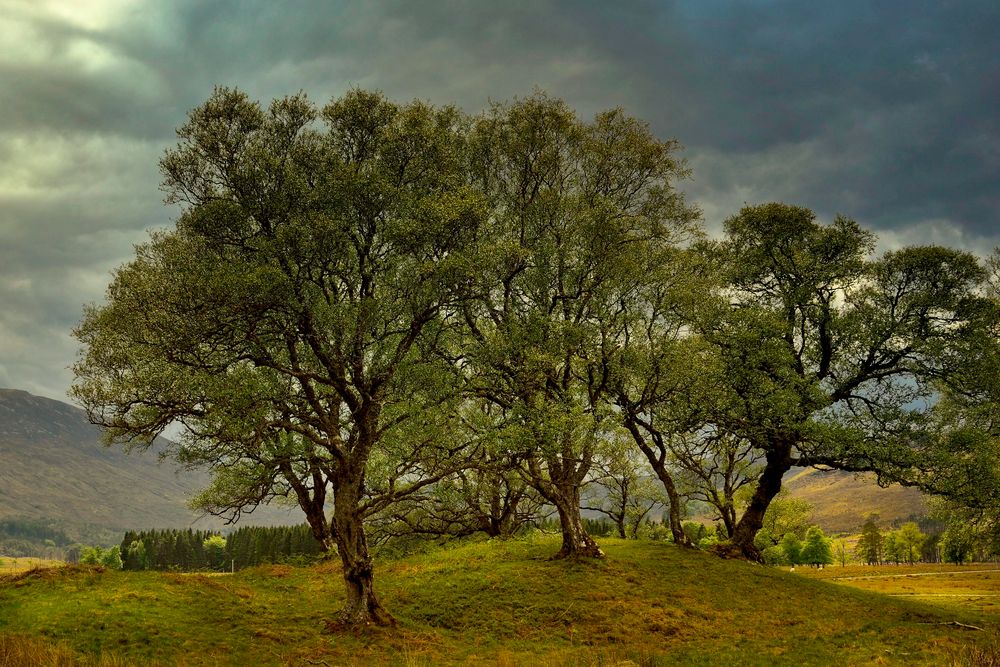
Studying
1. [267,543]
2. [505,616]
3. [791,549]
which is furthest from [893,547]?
[505,616]

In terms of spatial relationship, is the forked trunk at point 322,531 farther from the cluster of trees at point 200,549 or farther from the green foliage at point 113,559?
the green foliage at point 113,559

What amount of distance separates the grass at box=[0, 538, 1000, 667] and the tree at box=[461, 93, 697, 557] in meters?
5.25

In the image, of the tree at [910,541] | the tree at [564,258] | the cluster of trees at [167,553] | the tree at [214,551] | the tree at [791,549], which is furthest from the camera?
the tree at [910,541]

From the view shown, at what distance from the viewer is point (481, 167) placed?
33.9 metres

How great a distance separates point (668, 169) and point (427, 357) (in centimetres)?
1839

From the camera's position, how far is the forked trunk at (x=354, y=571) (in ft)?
79.7

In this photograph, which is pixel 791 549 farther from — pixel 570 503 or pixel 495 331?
pixel 495 331

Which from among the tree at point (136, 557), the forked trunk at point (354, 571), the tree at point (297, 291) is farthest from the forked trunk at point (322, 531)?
the tree at point (136, 557)

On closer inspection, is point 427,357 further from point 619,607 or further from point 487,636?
point 619,607

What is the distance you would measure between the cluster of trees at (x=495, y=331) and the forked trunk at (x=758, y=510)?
151 millimetres

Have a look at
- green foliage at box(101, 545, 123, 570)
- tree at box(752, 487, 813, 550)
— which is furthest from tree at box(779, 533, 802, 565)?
green foliage at box(101, 545, 123, 570)

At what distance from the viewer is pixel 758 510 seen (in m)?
40.8

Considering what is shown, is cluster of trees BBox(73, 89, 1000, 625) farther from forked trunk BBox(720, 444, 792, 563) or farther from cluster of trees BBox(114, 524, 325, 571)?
cluster of trees BBox(114, 524, 325, 571)

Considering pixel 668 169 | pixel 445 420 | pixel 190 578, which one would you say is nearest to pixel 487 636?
pixel 445 420
